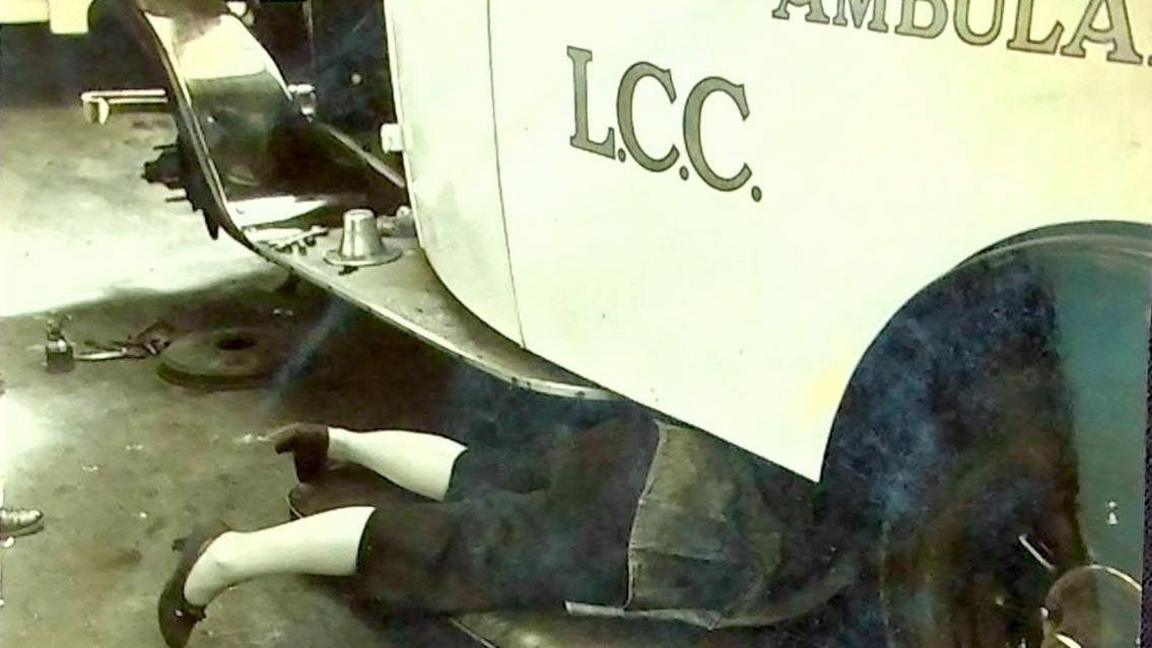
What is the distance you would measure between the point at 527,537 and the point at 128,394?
65 cm

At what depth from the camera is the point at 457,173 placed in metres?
1.45

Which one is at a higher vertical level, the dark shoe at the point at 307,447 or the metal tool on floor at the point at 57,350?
the metal tool on floor at the point at 57,350

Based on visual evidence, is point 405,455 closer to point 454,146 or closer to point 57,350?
point 454,146

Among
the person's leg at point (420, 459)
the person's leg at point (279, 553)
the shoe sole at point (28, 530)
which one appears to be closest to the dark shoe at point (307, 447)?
the person's leg at point (420, 459)

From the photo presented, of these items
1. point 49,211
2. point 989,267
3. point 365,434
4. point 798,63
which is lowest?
point 365,434

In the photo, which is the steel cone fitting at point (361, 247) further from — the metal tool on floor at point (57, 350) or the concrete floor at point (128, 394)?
the metal tool on floor at point (57, 350)

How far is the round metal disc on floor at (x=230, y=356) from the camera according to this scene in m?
1.68

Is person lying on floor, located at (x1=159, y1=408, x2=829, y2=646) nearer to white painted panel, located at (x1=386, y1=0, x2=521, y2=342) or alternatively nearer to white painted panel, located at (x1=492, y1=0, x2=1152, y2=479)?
white painted panel, located at (x1=492, y1=0, x2=1152, y2=479)

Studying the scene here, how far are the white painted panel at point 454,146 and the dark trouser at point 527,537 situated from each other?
0.17 metres

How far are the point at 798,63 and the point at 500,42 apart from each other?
0.38 metres

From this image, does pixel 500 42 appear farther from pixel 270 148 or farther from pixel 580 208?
pixel 270 148

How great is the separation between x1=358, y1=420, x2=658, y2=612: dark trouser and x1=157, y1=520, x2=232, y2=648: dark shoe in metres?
0.17

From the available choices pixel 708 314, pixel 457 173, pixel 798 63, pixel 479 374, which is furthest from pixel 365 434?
pixel 798 63

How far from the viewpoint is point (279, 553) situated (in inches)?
53.7
